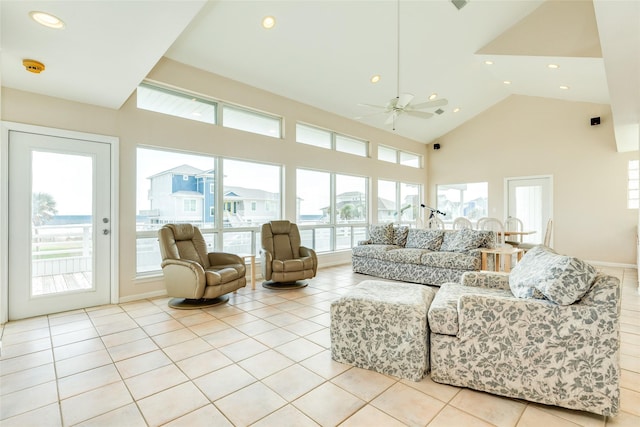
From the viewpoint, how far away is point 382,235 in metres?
5.96

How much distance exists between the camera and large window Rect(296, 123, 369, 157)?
6.20 metres

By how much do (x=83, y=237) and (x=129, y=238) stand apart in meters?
0.49

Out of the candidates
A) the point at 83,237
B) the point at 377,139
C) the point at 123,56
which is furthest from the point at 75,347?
the point at 377,139

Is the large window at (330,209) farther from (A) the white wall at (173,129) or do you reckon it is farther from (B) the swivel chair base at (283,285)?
(B) the swivel chair base at (283,285)

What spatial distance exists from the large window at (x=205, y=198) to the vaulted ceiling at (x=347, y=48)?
43.1 inches

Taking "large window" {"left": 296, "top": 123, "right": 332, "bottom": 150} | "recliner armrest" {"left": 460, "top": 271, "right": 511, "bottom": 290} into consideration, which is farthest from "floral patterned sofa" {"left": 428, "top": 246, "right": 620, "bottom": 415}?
"large window" {"left": 296, "top": 123, "right": 332, "bottom": 150}

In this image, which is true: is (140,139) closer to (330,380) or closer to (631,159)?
(330,380)

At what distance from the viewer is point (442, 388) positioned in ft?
6.81

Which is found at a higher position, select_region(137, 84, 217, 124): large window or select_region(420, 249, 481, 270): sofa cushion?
select_region(137, 84, 217, 124): large window

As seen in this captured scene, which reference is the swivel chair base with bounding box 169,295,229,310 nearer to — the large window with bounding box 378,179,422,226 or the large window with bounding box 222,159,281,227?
the large window with bounding box 222,159,281,227

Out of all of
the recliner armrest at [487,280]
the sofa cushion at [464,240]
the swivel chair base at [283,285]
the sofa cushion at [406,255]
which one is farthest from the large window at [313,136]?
the recliner armrest at [487,280]

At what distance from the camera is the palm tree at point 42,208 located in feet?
11.5

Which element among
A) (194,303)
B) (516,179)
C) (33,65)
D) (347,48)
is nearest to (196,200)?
(194,303)

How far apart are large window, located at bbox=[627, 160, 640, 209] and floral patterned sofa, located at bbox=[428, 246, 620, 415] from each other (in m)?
6.18
